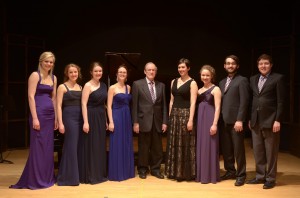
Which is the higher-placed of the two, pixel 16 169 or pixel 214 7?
pixel 214 7

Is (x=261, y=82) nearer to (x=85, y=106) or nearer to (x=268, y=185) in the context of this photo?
(x=268, y=185)

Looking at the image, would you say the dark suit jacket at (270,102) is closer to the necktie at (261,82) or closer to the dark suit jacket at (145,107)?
the necktie at (261,82)

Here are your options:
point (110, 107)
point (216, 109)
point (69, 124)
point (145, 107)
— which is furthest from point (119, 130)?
point (216, 109)

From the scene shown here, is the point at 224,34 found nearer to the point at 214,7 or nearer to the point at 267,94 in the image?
the point at 214,7

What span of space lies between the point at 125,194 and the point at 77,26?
16.0ft

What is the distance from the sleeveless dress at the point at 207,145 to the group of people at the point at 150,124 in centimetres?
1

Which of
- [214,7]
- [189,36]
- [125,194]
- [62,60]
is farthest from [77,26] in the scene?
[125,194]

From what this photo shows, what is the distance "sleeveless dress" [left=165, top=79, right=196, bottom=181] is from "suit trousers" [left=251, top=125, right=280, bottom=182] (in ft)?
2.48

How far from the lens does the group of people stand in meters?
4.58

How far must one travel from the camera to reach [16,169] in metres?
5.64

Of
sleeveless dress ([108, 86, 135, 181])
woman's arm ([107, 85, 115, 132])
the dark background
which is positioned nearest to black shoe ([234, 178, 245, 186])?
sleeveless dress ([108, 86, 135, 181])

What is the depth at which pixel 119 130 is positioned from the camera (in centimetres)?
500

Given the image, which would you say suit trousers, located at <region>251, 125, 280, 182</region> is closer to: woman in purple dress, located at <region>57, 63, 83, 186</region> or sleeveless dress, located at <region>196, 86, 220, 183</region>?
sleeveless dress, located at <region>196, 86, 220, 183</region>

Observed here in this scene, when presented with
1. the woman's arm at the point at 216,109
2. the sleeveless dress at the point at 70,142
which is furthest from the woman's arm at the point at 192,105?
the sleeveless dress at the point at 70,142
